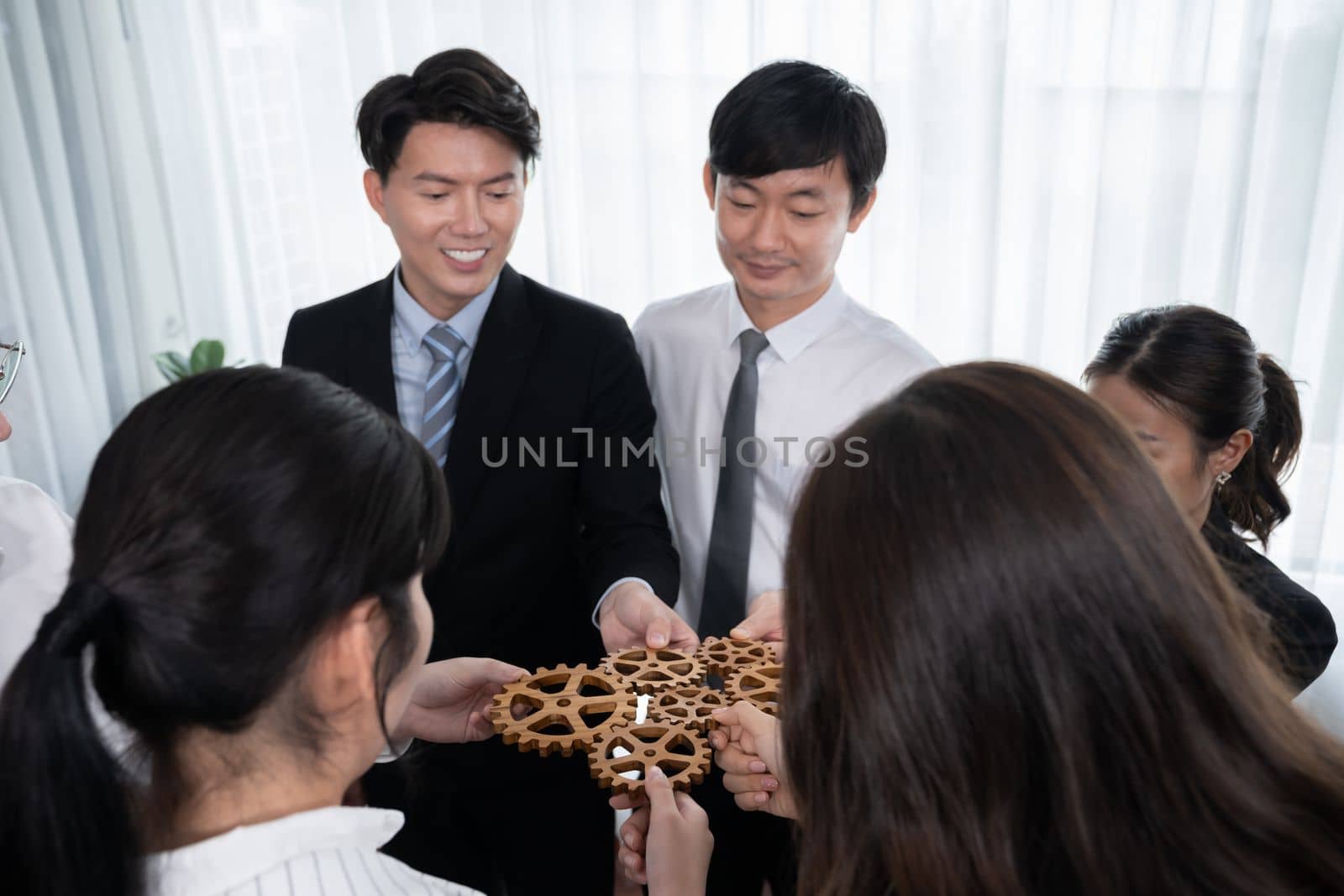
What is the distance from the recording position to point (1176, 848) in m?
0.78

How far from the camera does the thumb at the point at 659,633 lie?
1576mm

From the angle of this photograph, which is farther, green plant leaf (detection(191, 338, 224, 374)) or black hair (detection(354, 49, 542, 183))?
green plant leaf (detection(191, 338, 224, 374))

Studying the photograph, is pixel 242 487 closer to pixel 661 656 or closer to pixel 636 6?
pixel 661 656

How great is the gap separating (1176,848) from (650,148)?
260 cm

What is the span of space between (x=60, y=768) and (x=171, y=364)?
115 inches

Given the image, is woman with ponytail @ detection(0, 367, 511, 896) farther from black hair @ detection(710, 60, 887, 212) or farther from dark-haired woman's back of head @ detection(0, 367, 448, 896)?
black hair @ detection(710, 60, 887, 212)

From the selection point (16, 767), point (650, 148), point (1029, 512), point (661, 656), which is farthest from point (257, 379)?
point (650, 148)

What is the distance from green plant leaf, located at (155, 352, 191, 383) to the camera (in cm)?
335

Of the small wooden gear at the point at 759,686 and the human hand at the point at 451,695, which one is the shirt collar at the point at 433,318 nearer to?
the human hand at the point at 451,695

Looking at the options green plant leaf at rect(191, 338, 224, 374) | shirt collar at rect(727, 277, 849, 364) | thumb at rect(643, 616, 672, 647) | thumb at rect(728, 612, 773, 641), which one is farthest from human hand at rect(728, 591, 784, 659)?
green plant leaf at rect(191, 338, 224, 374)

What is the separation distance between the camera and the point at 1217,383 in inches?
64.2

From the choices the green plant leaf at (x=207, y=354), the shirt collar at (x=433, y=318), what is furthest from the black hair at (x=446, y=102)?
the green plant leaf at (x=207, y=354)

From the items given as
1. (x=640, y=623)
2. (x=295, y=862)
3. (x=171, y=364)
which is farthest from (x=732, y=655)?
(x=171, y=364)

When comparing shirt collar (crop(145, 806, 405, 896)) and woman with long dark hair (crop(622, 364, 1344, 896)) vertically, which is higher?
woman with long dark hair (crop(622, 364, 1344, 896))
